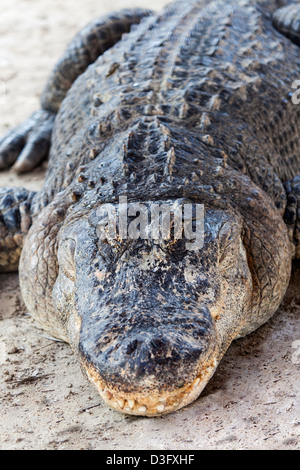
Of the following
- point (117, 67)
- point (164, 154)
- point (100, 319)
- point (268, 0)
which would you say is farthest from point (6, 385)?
point (268, 0)

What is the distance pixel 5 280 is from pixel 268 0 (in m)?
3.59

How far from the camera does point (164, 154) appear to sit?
3.12m

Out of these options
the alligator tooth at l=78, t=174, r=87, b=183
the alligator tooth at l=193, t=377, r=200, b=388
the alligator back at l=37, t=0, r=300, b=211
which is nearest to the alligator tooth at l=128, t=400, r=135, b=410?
the alligator tooth at l=193, t=377, r=200, b=388

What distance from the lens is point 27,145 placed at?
5.43 metres

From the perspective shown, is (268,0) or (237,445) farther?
(268,0)

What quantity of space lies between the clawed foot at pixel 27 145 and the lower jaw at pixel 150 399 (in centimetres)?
333

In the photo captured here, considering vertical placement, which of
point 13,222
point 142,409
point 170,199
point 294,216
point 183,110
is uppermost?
point 183,110

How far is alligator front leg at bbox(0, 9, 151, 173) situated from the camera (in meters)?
5.28

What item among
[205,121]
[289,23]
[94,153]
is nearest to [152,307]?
[94,153]

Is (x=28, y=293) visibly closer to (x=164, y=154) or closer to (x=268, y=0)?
(x=164, y=154)

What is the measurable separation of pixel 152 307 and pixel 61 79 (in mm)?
3659

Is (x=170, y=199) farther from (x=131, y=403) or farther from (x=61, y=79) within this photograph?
(x=61, y=79)

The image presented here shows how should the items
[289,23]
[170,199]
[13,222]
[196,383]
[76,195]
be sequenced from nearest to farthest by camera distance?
[196,383] < [170,199] < [76,195] < [13,222] < [289,23]
